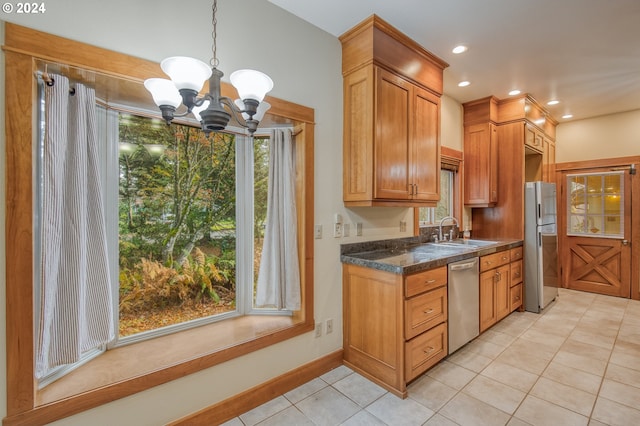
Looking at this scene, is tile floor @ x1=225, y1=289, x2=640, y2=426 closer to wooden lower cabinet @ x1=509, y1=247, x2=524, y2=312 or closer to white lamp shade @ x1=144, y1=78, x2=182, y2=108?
wooden lower cabinet @ x1=509, y1=247, x2=524, y2=312

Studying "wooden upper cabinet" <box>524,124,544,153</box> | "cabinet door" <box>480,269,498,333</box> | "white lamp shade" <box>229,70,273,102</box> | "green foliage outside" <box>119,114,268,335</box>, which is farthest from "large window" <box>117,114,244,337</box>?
"wooden upper cabinet" <box>524,124,544,153</box>

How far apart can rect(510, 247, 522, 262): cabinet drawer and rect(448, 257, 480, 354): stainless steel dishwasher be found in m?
1.08

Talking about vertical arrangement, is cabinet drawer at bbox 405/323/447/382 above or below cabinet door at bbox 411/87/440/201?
below

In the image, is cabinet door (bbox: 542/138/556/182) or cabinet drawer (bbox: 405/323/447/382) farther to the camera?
cabinet door (bbox: 542/138/556/182)

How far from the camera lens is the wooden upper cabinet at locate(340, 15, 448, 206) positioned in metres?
2.30

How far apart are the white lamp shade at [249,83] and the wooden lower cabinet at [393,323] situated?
4.92ft

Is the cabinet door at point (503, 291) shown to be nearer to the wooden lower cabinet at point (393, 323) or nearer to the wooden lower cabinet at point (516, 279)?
the wooden lower cabinet at point (516, 279)

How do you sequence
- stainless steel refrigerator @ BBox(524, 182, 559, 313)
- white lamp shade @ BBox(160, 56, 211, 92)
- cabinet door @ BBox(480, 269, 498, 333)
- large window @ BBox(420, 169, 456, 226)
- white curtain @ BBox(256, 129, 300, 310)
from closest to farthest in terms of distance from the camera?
white lamp shade @ BBox(160, 56, 211, 92) < white curtain @ BBox(256, 129, 300, 310) < cabinet door @ BBox(480, 269, 498, 333) < stainless steel refrigerator @ BBox(524, 182, 559, 313) < large window @ BBox(420, 169, 456, 226)

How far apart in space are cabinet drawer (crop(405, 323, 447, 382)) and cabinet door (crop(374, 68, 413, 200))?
1.10 m

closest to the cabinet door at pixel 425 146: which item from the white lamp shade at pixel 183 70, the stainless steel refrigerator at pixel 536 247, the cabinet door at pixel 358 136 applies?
the cabinet door at pixel 358 136

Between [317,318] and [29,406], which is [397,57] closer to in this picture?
[317,318]

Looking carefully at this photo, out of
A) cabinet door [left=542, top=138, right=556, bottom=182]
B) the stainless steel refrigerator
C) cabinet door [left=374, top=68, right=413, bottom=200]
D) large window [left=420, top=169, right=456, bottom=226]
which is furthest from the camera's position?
cabinet door [left=542, top=138, right=556, bottom=182]

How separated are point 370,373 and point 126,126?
2.46 metres

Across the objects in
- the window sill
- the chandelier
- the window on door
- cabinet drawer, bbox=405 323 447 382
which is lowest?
cabinet drawer, bbox=405 323 447 382
